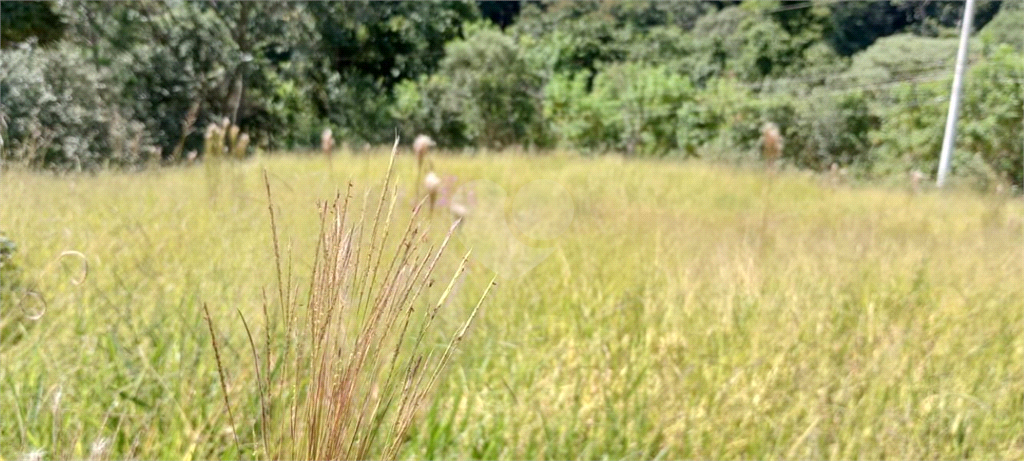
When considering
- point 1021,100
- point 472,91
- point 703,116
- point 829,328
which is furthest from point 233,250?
point 703,116

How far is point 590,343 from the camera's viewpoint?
1.70 m

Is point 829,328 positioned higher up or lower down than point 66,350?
lower down

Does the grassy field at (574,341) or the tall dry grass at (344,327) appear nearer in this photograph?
the tall dry grass at (344,327)

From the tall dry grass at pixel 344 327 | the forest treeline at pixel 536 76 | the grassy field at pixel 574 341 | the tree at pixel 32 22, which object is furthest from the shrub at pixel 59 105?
the tall dry grass at pixel 344 327

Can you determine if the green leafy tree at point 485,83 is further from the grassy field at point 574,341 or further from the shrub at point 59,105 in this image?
the grassy field at point 574,341

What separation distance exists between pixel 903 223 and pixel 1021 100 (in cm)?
326

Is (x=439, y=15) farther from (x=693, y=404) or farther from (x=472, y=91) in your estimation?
(x=693, y=404)

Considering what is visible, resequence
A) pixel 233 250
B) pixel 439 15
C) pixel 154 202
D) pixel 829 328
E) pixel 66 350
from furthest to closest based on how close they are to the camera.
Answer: pixel 439 15, pixel 154 202, pixel 233 250, pixel 829 328, pixel 66 350

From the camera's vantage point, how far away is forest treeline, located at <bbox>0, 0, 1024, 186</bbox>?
6.70m

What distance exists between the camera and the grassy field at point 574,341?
3.83ft

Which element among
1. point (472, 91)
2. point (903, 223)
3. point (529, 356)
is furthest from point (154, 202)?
point (472, 91)

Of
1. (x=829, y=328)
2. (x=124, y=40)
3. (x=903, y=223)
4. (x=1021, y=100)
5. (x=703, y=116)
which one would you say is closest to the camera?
(x=829, y=328)

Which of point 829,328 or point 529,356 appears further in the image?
point 829,328

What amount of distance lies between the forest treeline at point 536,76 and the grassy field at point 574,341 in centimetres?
378
